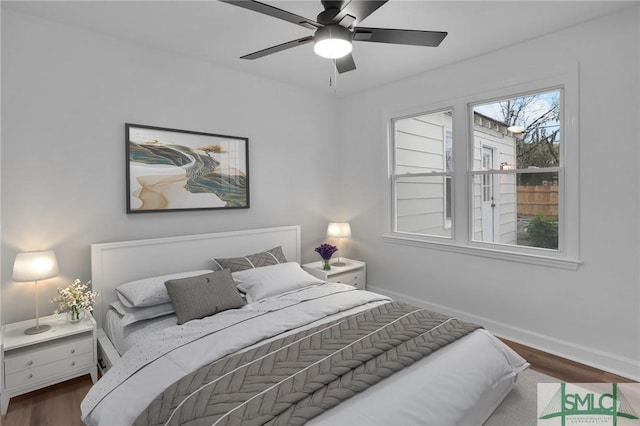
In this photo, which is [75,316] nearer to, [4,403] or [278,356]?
[4,403]

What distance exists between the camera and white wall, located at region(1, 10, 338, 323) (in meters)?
2.48

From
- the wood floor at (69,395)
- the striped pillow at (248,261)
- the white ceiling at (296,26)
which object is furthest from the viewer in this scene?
the striped pillow at (248,261)

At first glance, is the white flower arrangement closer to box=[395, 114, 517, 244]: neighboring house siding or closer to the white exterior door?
box=[395, 114, 517, 244]: neighboring house siding

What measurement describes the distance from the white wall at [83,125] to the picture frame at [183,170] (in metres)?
0.08

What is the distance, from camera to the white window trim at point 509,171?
2729mm

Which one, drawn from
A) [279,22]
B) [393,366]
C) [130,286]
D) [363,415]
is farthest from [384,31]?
[130,286]

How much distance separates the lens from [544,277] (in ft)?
9.64

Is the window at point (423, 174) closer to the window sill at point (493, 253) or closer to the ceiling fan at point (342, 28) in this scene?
the window sill at point (493, 253)

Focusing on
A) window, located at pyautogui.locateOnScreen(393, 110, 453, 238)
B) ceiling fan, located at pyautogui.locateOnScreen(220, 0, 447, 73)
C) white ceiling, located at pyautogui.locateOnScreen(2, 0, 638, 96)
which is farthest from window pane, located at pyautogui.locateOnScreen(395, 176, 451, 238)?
ceiling fan, located at pyautogui.locateOnScreen(220, 0, 447, 73)

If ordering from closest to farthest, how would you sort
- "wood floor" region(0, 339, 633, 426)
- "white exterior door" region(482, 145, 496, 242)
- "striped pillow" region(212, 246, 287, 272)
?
1. "wood floor" region(0, 339, 633, 426)
2. "striped pillow" region(212, 246, 287, 272)
3. "white exterior door" region(482, 145, 496, 242)

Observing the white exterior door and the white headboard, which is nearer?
the white headboard

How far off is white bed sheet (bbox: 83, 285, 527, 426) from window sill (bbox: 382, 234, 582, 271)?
1.15 metres

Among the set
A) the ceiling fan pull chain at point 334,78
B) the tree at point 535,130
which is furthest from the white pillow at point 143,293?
the tree at point 535,130

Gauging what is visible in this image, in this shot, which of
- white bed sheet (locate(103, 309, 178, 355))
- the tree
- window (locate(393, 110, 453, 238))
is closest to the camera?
white bed sheet (locate(103, 309, 178, 355))
